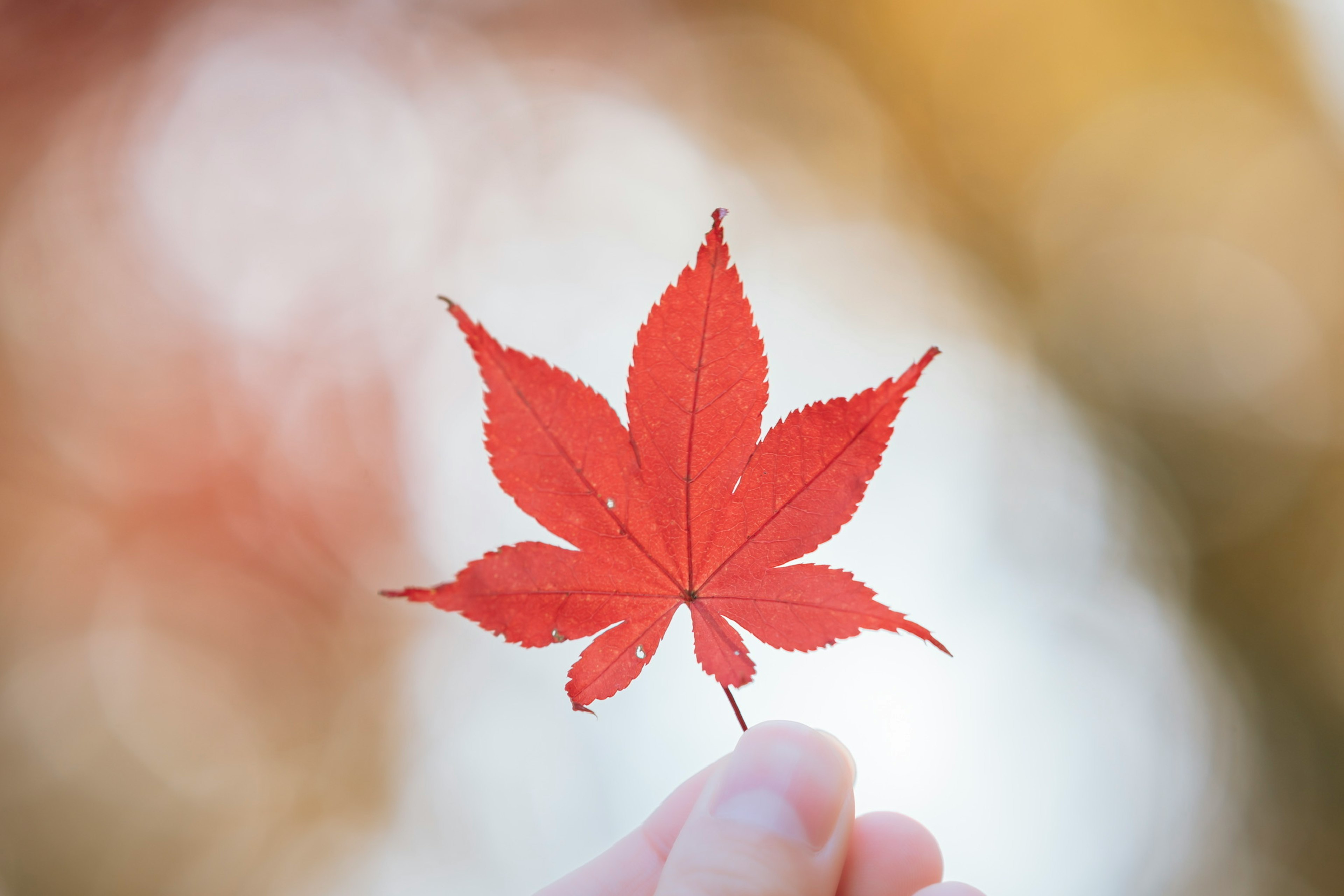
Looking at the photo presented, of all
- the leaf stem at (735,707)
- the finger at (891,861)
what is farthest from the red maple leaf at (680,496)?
the finger at (891,861)

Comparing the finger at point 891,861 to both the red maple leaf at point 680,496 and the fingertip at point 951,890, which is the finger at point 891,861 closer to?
the fingertip at point 951,890

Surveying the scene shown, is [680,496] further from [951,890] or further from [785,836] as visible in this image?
[951,890]

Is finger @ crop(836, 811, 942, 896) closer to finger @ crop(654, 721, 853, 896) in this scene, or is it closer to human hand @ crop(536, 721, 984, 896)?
human hand @ crop(536, 721, 984, 896)

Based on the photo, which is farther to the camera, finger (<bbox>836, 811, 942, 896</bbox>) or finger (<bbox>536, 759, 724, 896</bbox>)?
finger (<bbox>536, 759, 724, 896</bbox>)

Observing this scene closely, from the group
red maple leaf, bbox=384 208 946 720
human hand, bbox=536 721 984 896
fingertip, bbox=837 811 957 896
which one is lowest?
fingertip, bbox=837 811 957 896

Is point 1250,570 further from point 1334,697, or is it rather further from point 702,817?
point 702,817

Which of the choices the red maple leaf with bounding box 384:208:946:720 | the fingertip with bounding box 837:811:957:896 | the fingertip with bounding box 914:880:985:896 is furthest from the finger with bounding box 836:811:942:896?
the red maple leaf with bounding box 384:208:946:720

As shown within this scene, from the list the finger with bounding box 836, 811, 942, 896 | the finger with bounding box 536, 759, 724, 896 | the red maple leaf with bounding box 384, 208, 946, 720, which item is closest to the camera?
the red maple leaf with bounding box 384, 208, 946, 720
